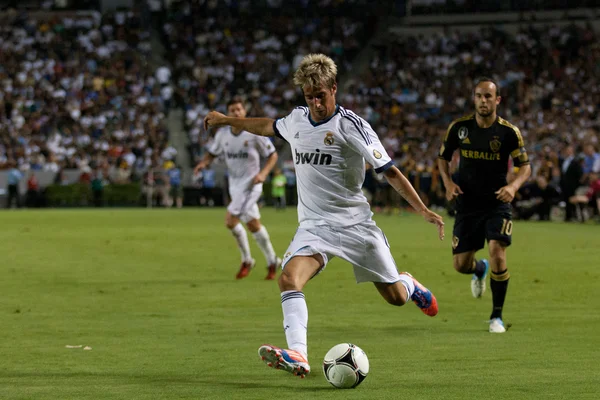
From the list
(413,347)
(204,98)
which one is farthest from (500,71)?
(413,347)

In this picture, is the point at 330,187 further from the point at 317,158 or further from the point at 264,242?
the point at 264,242

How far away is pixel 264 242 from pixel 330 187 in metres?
7.56

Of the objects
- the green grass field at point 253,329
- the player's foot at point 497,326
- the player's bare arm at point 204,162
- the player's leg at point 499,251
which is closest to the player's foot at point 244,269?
the green grass field at point 253,329

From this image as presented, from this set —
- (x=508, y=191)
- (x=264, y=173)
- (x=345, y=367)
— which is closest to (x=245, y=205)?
(x=264, y=173)

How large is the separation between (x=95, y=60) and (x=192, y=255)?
3332cm

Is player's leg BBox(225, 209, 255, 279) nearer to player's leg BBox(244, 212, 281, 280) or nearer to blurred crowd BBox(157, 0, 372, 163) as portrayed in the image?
player's leg BBox(244, 212, 281, 280)

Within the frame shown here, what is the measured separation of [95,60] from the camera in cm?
5041

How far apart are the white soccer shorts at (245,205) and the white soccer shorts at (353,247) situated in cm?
748

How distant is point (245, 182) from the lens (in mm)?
15328

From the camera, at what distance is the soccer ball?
6918 millimetres

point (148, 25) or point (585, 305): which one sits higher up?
point (148, 25)

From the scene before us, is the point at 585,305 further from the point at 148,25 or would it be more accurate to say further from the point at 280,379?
the point at 148,25

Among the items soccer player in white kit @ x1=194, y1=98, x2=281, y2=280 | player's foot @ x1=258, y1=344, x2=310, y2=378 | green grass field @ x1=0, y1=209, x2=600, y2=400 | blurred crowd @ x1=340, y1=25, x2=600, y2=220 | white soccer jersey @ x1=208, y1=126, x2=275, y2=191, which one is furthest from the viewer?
blurred crowd @ x1=340, y1=25, x2=600, y2=220

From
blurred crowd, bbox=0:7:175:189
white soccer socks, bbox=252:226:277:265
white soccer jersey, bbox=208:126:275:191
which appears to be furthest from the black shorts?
blurred crowd, bbox=0:7:175:189
